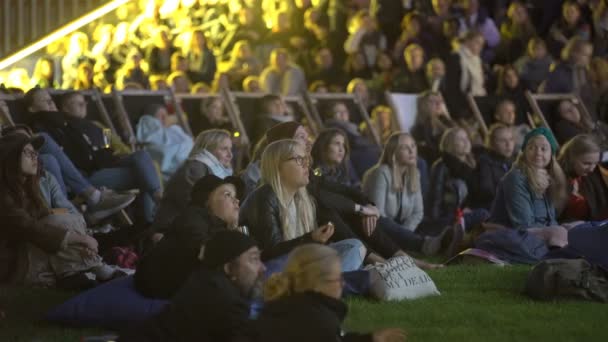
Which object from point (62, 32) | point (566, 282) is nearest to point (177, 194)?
point (566, 282)

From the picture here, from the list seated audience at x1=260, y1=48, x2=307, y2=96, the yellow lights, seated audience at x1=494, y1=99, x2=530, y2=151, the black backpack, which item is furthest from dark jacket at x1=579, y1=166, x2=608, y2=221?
the yellow lights

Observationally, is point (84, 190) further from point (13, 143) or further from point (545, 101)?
point (545, 101)

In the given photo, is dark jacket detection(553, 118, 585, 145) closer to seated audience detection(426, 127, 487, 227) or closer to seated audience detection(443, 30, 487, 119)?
seated audience detection(443, 30, 487, 119)

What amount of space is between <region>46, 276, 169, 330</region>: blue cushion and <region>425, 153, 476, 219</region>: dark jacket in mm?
6063

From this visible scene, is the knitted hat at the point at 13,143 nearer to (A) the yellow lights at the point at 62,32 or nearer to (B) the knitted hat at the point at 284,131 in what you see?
(B) the knitted hat at the point at 284,131

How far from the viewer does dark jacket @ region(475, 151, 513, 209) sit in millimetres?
15258

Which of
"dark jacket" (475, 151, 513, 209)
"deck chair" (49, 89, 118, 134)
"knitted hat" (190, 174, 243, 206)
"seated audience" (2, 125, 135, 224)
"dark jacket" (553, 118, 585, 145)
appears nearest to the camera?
"knitted hat" (190, 174, 243, 206)

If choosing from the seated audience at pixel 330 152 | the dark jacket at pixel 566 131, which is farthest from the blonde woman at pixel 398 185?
the dark jacket at pixel 566 131

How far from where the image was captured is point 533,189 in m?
13.0

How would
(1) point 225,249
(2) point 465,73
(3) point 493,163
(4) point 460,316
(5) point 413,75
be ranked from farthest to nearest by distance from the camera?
(5) point 413,75
(2) point 465,73
(3) point 493,163
(4) point 460,316
(1) point 225,249

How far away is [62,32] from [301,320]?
14.5m

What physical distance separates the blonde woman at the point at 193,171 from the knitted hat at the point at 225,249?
12.6ft

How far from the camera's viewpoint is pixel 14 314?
976 cm

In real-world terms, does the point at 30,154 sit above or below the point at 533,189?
above
